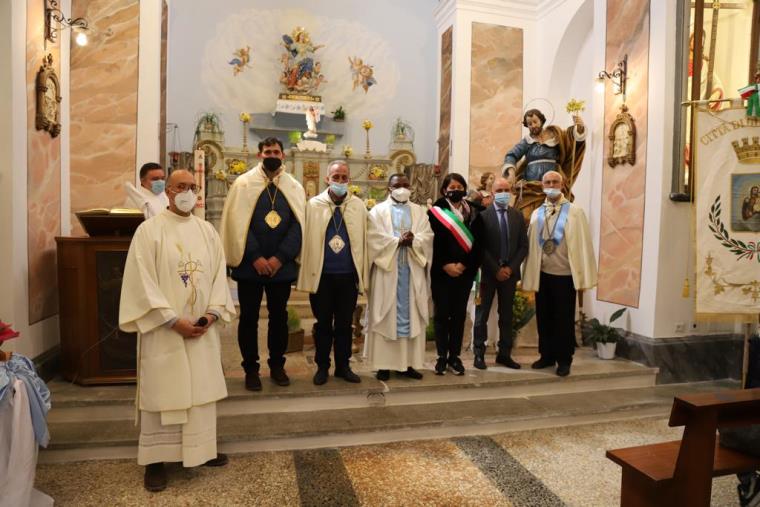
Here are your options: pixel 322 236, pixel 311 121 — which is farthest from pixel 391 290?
Result: pixel 311 121

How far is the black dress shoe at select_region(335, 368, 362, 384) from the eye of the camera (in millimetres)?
4219

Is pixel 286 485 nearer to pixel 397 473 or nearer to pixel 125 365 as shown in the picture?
pixel 397 473

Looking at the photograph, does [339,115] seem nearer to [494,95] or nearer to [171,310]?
[494,95]

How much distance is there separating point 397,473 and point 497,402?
135 centimetres

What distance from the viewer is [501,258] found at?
4723 millimetres

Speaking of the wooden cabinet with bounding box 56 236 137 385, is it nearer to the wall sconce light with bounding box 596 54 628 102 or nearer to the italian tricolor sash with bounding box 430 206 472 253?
the italian tricolor sash with bounding box 430 206 472 253

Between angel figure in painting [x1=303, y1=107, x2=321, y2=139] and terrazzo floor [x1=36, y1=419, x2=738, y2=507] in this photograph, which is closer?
terrazzo floor [x1=36, y1=419, x2=738, y2=507]

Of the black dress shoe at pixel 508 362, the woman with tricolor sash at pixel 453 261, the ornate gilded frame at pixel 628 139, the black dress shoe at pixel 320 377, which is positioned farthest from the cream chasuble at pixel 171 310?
the ornate gilded frame at pixel 628 139

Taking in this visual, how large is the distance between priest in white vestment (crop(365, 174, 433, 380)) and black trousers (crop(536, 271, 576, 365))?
123 centimetres

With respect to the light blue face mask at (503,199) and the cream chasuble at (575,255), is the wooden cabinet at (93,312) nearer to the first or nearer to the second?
the light blue face mask at (503,199)

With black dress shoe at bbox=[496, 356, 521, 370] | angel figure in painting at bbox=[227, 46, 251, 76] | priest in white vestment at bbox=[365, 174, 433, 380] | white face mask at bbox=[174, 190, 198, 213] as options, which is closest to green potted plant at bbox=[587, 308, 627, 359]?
black dress shoe at bbox=[496, 356, 521, 370]

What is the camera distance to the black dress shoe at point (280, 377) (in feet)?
13.4

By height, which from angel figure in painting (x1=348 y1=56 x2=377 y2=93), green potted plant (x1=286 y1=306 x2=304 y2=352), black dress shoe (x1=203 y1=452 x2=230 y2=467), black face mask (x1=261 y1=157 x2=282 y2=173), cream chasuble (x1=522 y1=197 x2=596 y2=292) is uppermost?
angel figure in painting (x1=348 y1=56 x2=377 y2=93)

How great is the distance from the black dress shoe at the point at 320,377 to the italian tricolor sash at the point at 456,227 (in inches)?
59.6
